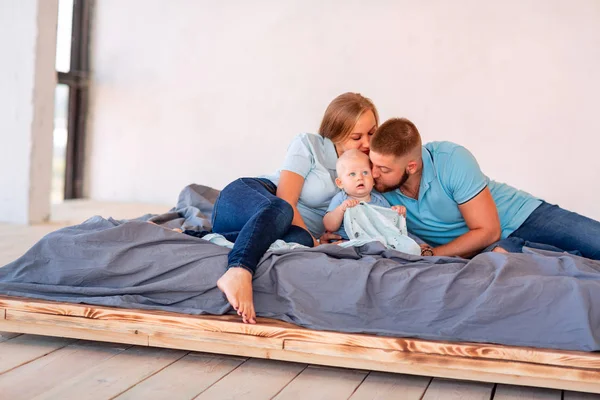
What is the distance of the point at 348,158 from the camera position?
3049 millimetres

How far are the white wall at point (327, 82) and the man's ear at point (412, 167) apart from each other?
11.0 feet

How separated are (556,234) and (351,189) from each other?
865 millimetres

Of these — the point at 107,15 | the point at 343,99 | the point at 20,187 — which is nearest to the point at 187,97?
the point at 107,15

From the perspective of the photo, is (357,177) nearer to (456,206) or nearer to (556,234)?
(456,206)

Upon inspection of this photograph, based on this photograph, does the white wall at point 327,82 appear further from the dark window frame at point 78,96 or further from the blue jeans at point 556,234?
the blue jeans at point 556,234

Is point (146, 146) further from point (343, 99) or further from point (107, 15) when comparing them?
point (343, 99)

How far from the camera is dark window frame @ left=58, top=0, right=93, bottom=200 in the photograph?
281 inches

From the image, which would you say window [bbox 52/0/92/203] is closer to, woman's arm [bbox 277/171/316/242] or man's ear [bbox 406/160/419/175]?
woman's arm [bbox 277/171/316/242]

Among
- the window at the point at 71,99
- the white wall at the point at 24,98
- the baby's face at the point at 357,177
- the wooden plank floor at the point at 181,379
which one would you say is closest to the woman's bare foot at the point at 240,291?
the wooden plank floor at the point at 181,379

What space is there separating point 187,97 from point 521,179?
3.14 m

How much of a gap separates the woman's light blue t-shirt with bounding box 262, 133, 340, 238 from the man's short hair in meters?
0.31

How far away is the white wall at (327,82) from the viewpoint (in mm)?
5984

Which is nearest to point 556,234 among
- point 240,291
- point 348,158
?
point 348,158

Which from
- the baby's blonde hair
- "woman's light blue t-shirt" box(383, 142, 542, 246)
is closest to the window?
the baby's blonde hair
